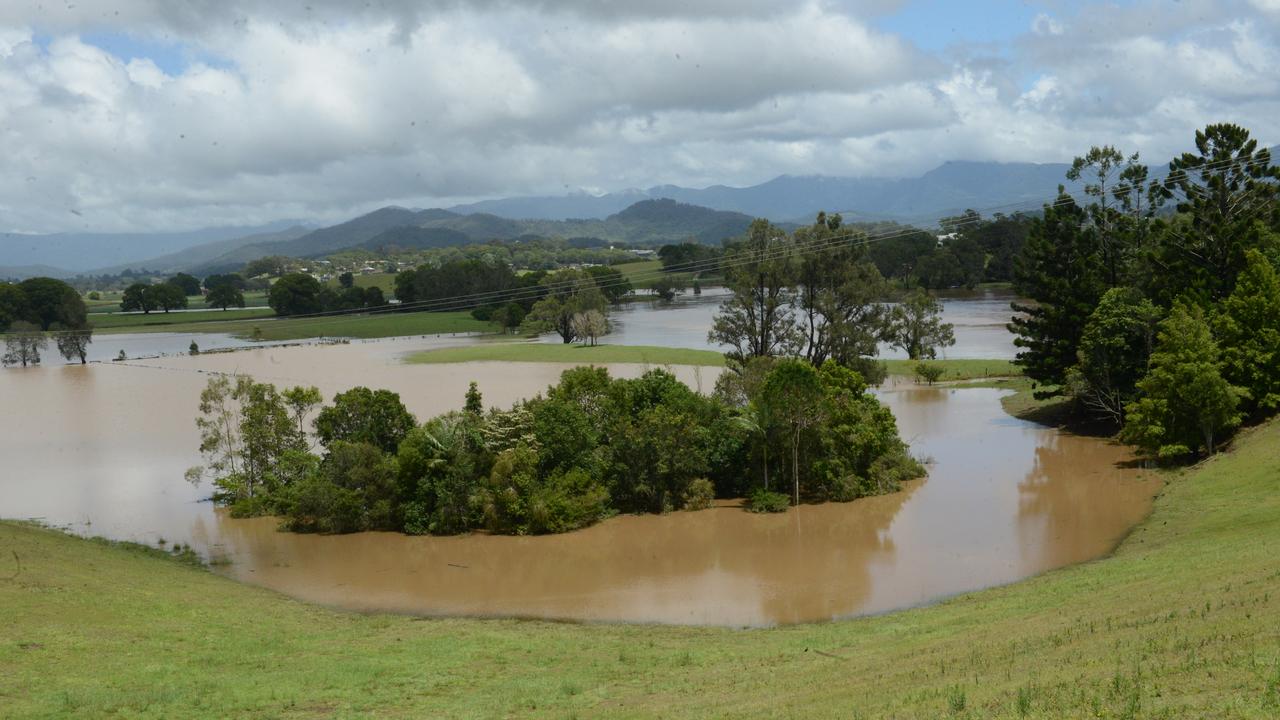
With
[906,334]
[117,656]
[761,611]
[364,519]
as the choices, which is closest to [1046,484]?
[761,611]

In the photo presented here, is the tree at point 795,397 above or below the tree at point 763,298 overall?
below

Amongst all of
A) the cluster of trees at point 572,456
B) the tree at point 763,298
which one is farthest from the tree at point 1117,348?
the tree at point 763,298

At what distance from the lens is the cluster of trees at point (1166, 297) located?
2788cm

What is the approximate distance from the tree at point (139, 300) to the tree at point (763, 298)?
78599 millimetres

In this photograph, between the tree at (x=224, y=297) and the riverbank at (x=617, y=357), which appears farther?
the tree at (x=224, y=297)

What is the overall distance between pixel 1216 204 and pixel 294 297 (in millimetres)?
86056

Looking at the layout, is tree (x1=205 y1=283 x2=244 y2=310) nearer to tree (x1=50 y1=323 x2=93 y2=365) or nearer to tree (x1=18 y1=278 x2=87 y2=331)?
tree (x1=18 y1=278 x2=87 y2=331)

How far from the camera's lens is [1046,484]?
2841cm

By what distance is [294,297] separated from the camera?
325ft

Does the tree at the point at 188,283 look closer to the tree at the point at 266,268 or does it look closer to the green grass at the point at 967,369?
the tree at the point at 266,268

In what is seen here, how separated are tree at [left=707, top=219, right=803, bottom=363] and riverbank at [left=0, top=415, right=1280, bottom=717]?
2875 cm

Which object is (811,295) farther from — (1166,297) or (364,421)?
(364,421)

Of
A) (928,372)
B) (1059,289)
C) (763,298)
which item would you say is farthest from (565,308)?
(1059,289)

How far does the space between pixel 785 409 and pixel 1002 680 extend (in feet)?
55.8
